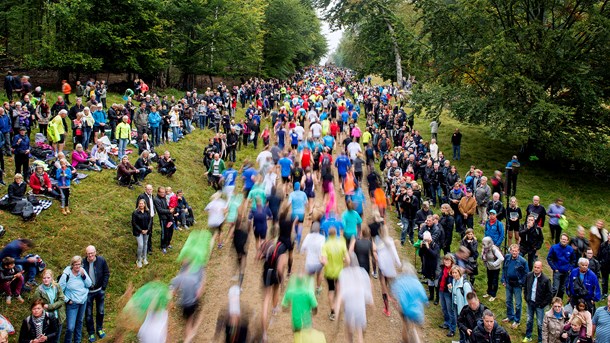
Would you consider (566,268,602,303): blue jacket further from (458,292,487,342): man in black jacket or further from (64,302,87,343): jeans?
(64,302,87,343): jeans

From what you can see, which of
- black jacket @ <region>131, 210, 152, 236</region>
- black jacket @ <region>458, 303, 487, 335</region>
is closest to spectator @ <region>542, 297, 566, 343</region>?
black jacket @ <region>458, 303, 487, 335</region>

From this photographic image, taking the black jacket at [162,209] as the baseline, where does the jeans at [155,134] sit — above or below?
above

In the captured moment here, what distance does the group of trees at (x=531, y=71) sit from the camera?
742 inches

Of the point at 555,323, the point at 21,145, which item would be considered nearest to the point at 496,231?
the point at 555,323

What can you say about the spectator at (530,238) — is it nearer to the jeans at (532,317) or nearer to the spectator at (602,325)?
the jeans at (532,317)

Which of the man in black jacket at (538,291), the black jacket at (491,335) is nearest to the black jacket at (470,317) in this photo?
the black jacket at (491,335)

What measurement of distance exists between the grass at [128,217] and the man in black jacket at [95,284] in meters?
0.51

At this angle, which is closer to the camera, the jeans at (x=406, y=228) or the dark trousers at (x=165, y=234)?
the dark trousers at (x=165, y=234)

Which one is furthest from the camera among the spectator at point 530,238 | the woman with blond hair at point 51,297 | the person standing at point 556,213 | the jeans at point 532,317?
the person standing at point 556,213

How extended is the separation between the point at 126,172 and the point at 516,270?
11476mm

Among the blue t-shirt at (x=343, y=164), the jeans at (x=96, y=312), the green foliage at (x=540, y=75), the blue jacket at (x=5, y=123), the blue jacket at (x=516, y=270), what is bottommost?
the jeans at (x=96, y=312)

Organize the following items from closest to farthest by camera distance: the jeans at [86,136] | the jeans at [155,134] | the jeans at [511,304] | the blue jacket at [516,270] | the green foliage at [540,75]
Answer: the blue jacket at [516,270] < the jeans at [511,304] < the jeans at [86,136] < the jeans at [155,134] < the green foliage at [540,75]

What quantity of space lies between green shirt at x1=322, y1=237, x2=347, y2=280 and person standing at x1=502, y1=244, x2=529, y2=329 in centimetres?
355

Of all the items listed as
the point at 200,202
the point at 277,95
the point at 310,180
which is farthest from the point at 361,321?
the point at 277,95
